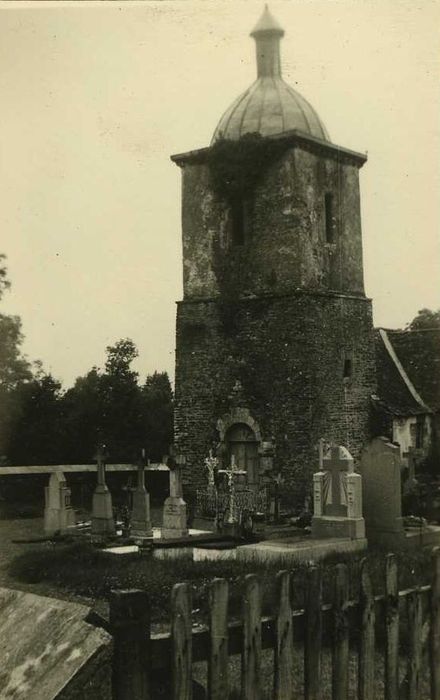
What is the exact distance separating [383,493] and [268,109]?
41.0 ft

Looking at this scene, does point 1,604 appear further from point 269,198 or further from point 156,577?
point 269,198

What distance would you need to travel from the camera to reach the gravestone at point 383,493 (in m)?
16.6

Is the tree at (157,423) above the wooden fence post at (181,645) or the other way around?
above

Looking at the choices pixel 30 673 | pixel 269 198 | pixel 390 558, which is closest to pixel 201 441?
pixel 269 198

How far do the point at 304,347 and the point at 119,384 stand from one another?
13319 mm

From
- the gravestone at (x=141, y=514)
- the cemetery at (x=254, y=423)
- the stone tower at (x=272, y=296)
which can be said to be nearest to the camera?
the cemetery at (x=254, y=423)

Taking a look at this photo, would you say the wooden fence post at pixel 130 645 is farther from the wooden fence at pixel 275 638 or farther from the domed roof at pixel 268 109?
the domed roof at pixel 268 109

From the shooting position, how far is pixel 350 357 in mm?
24438

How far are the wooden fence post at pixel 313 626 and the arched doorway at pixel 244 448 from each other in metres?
19.1

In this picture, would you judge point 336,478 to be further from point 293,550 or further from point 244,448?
point 244,448

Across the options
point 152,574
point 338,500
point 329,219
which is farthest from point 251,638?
point 329,219

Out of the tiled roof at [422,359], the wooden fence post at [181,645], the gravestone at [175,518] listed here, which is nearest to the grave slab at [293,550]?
the gravestone at [175,518]

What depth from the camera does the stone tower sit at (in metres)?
23.0

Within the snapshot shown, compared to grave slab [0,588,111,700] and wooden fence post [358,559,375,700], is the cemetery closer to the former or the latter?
wooden fence post [358,559,375,700]
